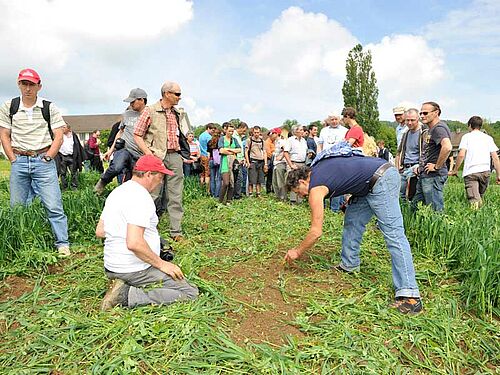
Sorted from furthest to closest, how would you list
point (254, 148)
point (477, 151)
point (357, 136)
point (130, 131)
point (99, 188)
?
1. point (254, 148)
2. point (357, 136)
3. point (477, 151)
4. point (99, 188)
5. point (130, 131)

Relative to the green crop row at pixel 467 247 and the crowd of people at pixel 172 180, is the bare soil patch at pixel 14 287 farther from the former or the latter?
the green crop row at pixel 467 247

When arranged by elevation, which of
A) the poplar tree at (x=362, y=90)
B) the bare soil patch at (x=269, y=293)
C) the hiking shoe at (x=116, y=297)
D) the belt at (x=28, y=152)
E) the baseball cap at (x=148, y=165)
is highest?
the poplar tree at (x=362, y=90)

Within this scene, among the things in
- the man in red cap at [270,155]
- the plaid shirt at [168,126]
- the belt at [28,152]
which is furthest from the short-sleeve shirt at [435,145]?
the man in red cap at [270,155]

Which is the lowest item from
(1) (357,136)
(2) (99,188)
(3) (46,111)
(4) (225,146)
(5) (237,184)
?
(5) (237,184)

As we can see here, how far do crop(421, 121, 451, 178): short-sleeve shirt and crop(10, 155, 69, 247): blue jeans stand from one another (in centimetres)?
463

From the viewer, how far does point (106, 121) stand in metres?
62.2

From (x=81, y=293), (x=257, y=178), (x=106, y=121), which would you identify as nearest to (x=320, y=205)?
(x=81, y=293)

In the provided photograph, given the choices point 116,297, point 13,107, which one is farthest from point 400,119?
point 13,107

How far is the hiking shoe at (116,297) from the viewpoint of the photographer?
2975mm

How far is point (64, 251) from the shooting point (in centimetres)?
423

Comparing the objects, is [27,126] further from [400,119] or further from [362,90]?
[362,90]

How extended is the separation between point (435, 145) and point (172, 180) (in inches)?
138

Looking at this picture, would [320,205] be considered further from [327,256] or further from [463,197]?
[463,197]

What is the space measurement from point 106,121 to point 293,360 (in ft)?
215
